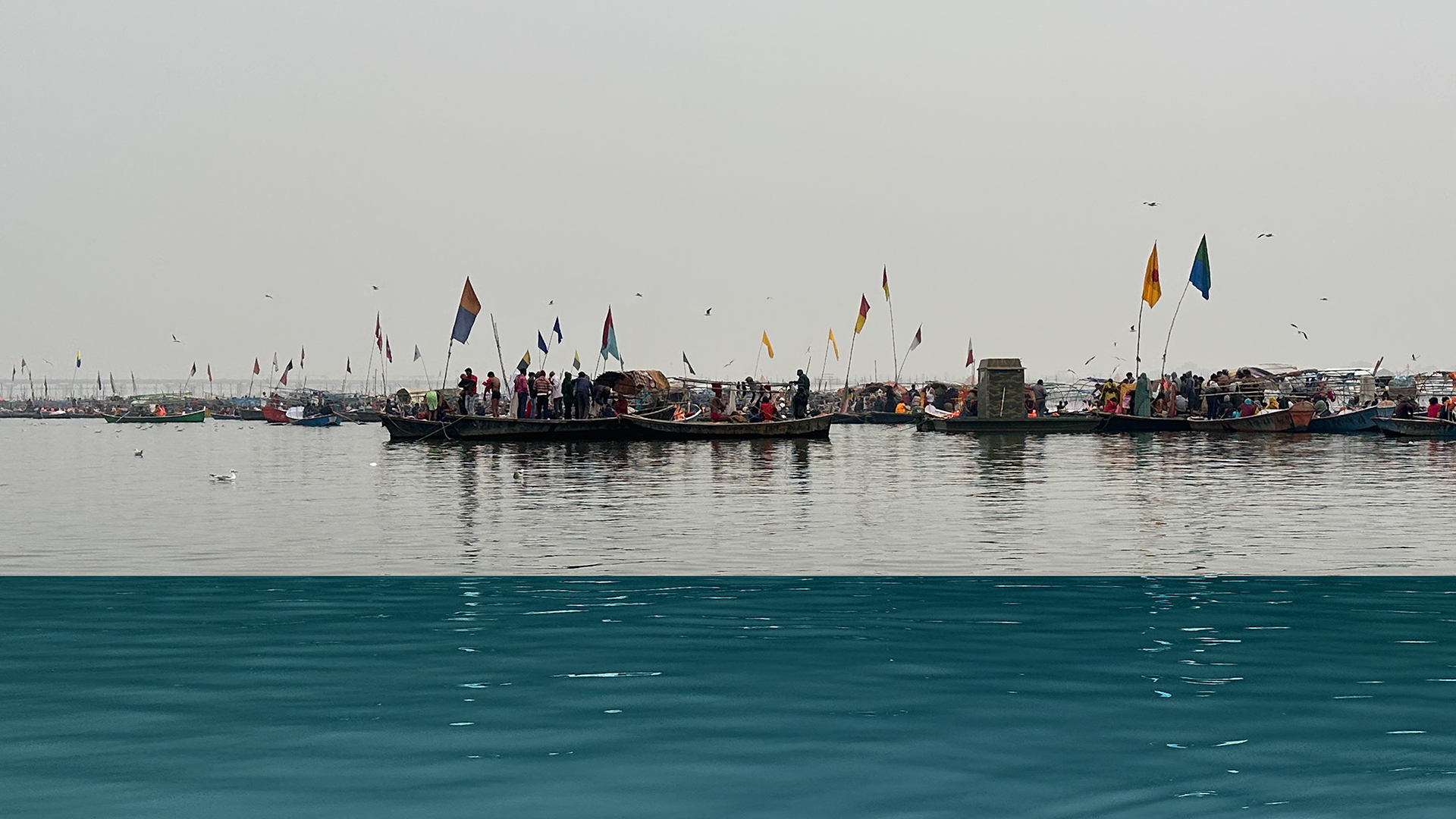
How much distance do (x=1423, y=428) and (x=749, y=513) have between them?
34.5 meters

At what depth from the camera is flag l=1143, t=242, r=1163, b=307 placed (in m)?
46.5

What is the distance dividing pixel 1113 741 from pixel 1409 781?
1.31 metres

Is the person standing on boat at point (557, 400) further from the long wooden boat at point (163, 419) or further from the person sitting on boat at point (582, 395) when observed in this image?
the long wooden boat at point (163, 419)

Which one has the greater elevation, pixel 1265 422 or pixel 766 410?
pixel 766 410

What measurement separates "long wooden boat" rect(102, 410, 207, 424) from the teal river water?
8650 centimetres

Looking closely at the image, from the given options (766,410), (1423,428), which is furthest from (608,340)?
(1423,428)

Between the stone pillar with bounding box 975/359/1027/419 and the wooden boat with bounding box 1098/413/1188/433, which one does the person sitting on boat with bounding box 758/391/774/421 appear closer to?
the stone pillar with bounding box 975/359/1027/419

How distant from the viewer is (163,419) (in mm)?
102062

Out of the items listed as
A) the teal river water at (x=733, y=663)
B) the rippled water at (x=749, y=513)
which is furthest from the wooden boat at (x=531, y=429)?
the teal river water at (x=733, y=663)

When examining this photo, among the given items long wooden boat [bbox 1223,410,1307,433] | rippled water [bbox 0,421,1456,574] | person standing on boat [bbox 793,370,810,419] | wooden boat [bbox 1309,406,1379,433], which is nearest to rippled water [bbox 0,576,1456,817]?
rippled water [bbox 0,421,1456,574]

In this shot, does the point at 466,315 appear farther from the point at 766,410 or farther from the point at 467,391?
the point at 766,410

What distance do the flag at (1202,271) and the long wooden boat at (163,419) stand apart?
7442 cm

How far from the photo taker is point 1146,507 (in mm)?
19484

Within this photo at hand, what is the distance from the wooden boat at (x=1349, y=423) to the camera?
4988cm
